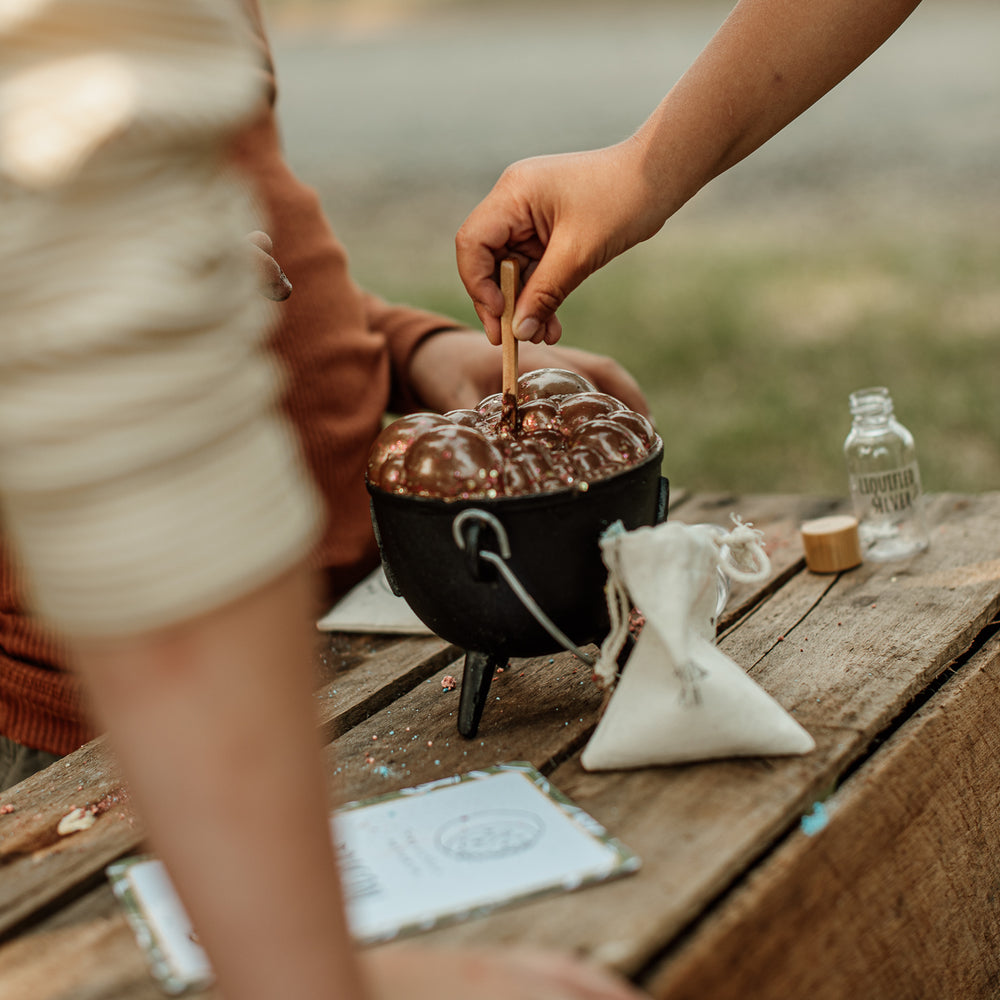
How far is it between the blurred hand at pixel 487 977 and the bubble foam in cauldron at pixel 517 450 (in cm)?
36

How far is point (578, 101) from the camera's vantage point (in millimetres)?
10023


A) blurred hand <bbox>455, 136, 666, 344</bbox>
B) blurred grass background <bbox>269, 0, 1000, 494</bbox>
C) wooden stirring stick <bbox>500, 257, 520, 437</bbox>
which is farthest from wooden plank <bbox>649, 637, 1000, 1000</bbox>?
blurred grass background <bbox>269, 0, 1000, 494</bbox>

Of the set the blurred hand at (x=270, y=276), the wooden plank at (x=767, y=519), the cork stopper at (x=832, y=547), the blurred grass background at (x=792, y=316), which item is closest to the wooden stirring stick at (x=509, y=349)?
the blurred hand at (x=270, y=276)

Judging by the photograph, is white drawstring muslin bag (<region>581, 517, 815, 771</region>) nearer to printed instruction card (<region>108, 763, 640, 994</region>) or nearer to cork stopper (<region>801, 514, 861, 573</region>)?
printed instruction card (<region>108, 763, 640, 994</region>)

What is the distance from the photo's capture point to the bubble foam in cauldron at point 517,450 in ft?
3.04

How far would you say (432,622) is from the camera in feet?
3.33

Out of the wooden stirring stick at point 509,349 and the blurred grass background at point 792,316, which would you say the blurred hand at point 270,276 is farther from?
the blurred grass background at point 792,316

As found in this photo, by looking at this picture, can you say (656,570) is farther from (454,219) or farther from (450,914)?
(454,219)

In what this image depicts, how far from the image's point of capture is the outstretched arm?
1126 millimetres

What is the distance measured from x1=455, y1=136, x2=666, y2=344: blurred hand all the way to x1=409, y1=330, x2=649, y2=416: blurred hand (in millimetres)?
291

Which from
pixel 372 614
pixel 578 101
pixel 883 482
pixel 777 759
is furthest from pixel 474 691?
pixel 578 101

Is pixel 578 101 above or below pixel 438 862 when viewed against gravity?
above

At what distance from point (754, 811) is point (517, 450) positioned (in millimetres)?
330

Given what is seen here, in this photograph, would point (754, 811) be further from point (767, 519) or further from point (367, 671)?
point (767, 519)
